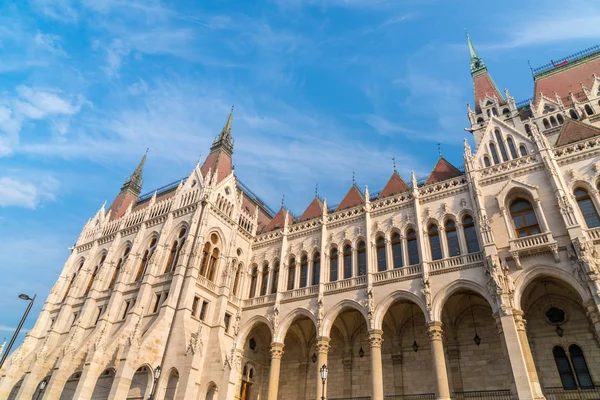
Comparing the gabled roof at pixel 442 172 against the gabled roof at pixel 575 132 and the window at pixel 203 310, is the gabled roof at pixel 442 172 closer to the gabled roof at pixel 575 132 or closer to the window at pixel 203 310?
the gabled roof at pixel 575 132

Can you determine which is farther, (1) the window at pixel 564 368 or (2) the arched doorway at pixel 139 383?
(2) the arched doorway at pixel 139 383

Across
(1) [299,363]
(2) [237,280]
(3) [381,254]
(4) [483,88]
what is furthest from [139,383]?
(4) [483,88]

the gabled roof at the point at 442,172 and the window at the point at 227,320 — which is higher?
the gabled roof at the point at 442,172

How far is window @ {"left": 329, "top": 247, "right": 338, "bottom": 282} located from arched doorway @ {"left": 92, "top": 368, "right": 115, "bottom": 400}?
1289cm

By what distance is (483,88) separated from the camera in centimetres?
3609

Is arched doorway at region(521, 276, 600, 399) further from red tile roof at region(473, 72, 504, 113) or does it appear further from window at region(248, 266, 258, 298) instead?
red tile roof at region(473, 72, 504, 113)

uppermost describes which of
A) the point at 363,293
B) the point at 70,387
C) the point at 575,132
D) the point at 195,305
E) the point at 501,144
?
the point at 501,144

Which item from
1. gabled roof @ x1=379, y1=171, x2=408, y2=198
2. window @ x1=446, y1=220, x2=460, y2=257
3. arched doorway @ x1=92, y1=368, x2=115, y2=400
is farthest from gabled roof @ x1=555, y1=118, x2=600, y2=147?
arched doorway @ x1=92, y1=368, x2=115, y2=400

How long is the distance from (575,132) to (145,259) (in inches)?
1060

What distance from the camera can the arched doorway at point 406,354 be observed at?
19844 millimetres

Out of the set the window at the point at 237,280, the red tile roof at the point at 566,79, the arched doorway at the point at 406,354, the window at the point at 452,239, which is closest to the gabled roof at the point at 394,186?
the window at the point at 452,239

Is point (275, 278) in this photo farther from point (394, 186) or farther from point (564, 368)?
point (564, 368)

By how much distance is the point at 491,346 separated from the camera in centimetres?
1902

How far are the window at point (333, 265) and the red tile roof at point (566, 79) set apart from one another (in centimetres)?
2184
